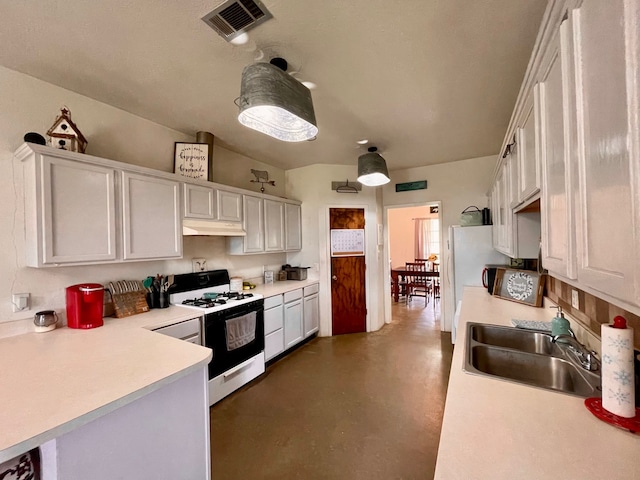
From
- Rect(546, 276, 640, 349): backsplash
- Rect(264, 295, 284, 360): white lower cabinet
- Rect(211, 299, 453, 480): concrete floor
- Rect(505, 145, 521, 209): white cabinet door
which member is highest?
Rect(505, 145, 521, 209): white cabinet door

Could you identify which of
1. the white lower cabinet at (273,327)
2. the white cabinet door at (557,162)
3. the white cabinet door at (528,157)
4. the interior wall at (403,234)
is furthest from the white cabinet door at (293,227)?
the interior wall at (403,234)

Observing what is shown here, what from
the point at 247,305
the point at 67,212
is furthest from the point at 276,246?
the point at 67,212

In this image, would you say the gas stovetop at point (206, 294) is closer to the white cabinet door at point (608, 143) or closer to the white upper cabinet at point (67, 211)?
the white upper cabinet at point (67, 211)

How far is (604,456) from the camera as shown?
746mm

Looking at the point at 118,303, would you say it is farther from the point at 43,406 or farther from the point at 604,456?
the point at 604,456

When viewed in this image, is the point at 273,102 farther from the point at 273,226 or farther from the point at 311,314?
the point at 311,314

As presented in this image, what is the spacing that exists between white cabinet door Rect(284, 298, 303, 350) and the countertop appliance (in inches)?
19.4

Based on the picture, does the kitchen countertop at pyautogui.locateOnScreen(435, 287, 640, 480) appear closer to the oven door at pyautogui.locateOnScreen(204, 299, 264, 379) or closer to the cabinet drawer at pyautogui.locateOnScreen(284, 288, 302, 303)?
the oven door at pyautogui.locateOnScreen(204, 299, 264, 379)

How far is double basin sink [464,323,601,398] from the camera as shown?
1.19 metres

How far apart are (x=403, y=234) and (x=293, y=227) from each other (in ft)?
16.8

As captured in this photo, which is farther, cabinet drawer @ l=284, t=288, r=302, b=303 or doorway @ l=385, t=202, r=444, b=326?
doorway @ l=385, t=202, r=444, b=326

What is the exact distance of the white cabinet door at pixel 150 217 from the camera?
218 cm

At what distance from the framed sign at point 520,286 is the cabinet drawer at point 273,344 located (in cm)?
250

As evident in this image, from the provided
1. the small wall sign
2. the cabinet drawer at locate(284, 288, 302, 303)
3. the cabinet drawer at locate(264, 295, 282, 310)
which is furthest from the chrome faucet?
the small wall sign
